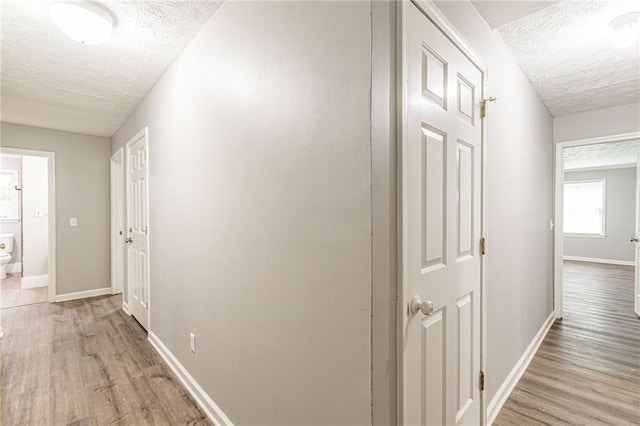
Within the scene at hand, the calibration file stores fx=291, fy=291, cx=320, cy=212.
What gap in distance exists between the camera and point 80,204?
4367 mm

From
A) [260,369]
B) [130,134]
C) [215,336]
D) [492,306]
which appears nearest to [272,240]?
[260,369]

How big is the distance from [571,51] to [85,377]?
441 cm

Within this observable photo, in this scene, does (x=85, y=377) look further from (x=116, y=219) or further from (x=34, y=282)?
(x=34, y=282)

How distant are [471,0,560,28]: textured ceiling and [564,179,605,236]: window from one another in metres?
8.11

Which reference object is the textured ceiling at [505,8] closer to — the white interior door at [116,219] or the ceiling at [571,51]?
the ceiling at [571,51]

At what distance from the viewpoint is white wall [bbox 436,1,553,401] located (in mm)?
1747

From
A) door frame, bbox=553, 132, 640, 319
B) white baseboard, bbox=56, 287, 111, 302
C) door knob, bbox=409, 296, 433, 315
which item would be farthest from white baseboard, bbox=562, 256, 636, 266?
white baseboard, bbox=56, 287, 111, 302

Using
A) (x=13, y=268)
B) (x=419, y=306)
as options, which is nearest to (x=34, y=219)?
(x=13, y=268)

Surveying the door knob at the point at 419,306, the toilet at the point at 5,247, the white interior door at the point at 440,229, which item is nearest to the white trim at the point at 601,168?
the white interior door at the point at 440,229

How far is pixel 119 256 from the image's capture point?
445cm

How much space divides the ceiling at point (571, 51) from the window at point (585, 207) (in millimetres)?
5689

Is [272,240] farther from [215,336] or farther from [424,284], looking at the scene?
[215,336]

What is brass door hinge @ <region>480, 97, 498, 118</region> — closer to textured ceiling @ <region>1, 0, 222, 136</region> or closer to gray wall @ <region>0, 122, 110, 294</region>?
textured ceiling @ <region>1, 0, 222, 136</region>

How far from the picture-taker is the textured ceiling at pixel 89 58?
1755 mm
